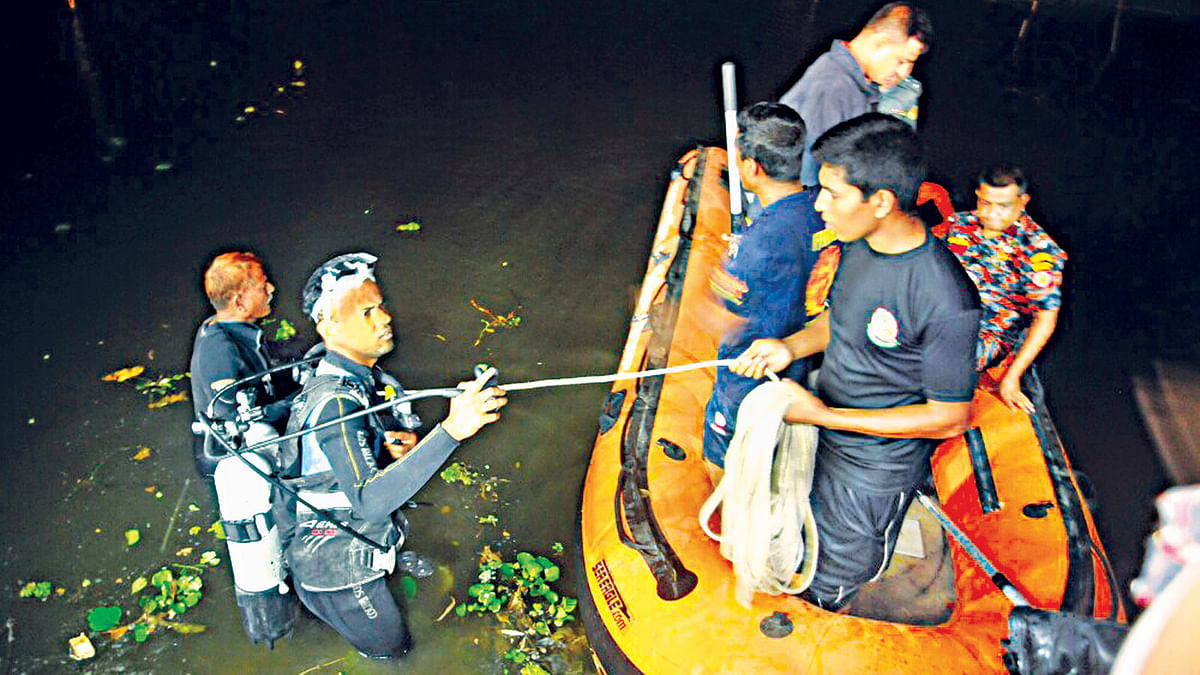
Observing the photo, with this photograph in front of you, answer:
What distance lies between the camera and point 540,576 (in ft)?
13.6

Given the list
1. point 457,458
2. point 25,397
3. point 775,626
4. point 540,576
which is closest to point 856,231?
point 775,626

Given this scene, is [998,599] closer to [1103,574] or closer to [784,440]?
[1103,574]

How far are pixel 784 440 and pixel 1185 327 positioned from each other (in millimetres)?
3528

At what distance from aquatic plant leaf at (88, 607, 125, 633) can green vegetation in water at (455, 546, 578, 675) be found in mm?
1378

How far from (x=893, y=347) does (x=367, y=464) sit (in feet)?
5.32

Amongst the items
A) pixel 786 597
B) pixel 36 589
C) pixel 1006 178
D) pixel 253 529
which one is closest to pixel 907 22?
pixel 1006 178

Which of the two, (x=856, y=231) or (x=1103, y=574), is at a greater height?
(x=856, y=231)

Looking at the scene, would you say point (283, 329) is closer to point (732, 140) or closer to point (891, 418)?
point (732, 140)

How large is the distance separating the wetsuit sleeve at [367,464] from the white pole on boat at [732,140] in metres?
1.66

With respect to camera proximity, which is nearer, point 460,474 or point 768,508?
point 768,508

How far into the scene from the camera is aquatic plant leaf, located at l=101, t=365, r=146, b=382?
512 cm

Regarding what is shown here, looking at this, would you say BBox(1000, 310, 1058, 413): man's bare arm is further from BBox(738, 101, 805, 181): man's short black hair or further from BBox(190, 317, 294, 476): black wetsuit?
BBox(190, 317, 294, 476): black wetsuit

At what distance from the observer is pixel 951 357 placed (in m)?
2.69

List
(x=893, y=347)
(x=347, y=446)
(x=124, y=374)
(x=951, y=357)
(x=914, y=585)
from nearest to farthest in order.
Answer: (x=951, y=357) < (x=893, y=347) < (x=347, y=446) < (x=914, y=585) < (x=124, y=374)
